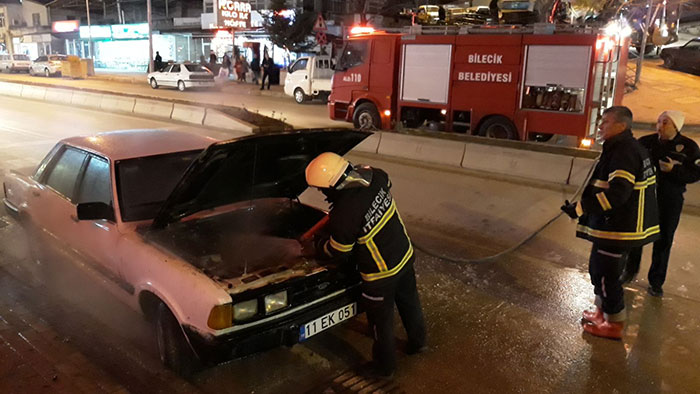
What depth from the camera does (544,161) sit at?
900 cm

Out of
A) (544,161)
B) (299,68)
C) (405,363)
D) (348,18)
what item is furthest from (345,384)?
(348,18)

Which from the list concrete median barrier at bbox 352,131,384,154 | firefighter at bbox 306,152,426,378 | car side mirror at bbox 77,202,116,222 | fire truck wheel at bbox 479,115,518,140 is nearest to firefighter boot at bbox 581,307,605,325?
firefighter at bbox 306,152,426,378

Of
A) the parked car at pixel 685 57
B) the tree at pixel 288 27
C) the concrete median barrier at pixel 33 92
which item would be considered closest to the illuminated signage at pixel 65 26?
the tree at pixel 288 27

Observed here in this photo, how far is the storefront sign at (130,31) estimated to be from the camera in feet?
142

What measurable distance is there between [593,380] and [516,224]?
11.6ft

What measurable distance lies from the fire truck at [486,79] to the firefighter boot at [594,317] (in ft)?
24.4

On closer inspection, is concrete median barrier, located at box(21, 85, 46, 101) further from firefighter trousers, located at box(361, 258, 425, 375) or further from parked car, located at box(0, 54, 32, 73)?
firefighter trousers, located at box(361, 258, 425, 375)

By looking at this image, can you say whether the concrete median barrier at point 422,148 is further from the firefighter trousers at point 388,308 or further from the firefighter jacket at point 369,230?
the firefighter jacket at point 369,230

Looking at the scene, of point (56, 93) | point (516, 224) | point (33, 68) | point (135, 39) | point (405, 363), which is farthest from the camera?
point (135, 39)

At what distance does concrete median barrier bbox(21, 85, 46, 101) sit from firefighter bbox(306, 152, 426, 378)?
22742mm

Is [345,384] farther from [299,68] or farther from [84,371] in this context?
[299,68]

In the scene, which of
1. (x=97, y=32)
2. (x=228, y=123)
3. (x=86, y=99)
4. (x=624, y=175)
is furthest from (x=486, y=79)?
(x=97, y=32)

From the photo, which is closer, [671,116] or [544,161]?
[671,116]

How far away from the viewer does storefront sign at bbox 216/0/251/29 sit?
3158 cm
